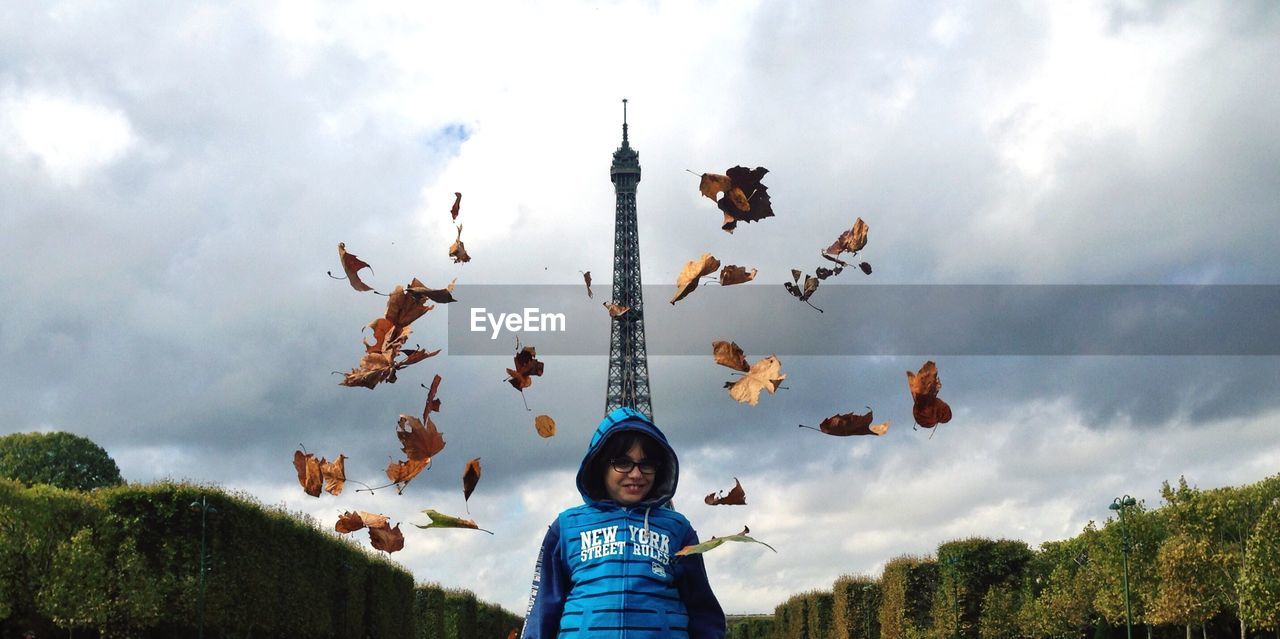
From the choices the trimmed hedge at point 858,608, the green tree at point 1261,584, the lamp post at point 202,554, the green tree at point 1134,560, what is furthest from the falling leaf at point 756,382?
the trimmed hedge at point 858,608

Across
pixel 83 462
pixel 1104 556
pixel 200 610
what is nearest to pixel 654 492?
pixel 200 610

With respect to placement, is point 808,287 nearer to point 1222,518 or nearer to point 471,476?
point 471,476

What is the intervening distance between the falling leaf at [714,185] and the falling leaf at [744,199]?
24 millimetres

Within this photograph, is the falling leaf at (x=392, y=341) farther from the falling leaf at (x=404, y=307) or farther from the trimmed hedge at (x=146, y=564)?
the trimmed hedge at (x=146, y=564)

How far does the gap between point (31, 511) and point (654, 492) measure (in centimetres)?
3122

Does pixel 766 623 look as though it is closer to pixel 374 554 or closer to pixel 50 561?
pixel 374 554

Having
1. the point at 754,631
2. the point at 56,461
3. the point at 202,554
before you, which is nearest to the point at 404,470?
the point at 202,554

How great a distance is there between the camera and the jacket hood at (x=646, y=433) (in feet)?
20.6

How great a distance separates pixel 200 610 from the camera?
3069 centimetres

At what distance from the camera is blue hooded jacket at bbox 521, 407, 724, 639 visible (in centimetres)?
599

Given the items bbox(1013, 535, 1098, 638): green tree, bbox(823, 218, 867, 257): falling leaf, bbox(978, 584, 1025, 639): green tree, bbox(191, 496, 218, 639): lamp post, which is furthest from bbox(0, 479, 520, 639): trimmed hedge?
bbox(1013, 535, 1098, 638): green tree

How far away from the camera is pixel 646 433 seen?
20.6 feet

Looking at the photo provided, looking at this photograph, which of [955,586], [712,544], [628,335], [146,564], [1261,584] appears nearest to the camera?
[712,544]

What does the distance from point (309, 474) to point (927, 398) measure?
3814 mm
